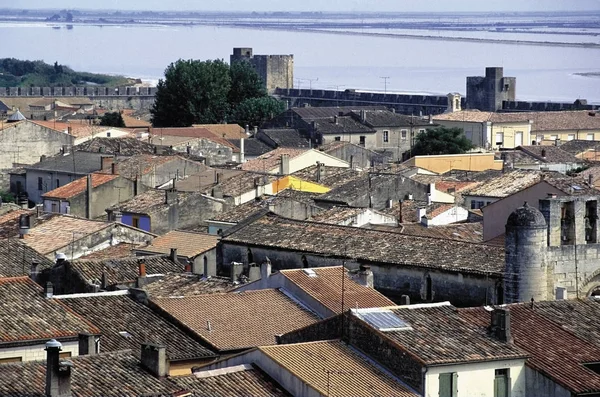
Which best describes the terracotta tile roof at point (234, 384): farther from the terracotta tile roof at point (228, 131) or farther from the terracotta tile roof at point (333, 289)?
the terracotta tile roof at point (228, 131)

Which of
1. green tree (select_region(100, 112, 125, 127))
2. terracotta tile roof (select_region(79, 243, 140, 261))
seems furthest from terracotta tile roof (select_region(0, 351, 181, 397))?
green tree (select_region(100, 112, 125, 127))

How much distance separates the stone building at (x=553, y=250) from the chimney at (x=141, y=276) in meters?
4.56

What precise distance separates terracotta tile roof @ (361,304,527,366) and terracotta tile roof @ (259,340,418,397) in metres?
0.32

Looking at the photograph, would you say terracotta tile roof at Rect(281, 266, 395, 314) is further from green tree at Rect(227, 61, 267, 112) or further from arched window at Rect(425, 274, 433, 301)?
green tree at Rect(227, 61, 267, 112)

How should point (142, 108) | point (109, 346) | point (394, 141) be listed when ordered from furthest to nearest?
1. point (142, 108)
2. point (394, 141)
3. point (109, 346)

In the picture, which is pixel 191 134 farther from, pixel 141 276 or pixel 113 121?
pixel 141 276

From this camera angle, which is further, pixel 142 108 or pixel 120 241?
pixel 142 108

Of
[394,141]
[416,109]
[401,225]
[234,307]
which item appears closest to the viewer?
[234,307]

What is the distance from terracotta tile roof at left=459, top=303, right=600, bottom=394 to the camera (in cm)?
1558

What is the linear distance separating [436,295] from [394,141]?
38944 mm

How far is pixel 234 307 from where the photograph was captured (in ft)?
64.1

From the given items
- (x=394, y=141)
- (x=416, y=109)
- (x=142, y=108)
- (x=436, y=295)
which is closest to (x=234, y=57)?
(x=142, y=108)

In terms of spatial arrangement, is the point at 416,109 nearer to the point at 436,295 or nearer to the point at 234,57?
the point at 234,57

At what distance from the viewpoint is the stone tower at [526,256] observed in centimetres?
1970
